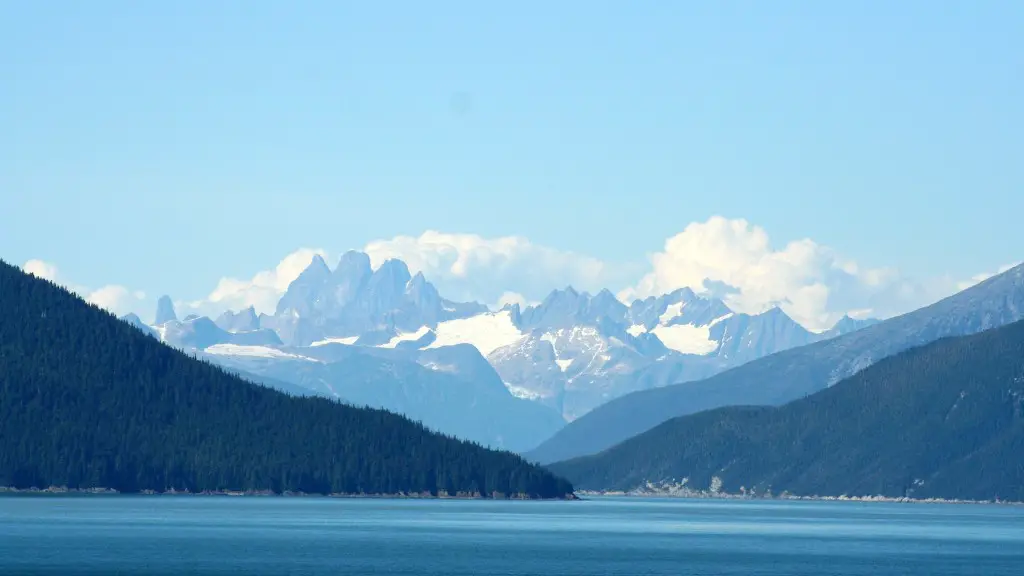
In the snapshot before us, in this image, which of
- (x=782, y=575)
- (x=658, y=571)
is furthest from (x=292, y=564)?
(x=782, y=575)

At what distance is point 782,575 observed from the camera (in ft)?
648

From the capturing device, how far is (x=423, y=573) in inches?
7564

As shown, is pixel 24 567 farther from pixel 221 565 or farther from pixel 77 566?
pixel 221 565

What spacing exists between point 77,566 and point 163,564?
9.93 metres

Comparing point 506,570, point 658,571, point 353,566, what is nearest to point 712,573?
point 658,571

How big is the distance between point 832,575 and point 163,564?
68454 millimetres

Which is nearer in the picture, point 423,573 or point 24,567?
point 24,567

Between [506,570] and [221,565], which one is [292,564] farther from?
[506,570]

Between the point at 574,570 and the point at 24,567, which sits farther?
the point at 574,570

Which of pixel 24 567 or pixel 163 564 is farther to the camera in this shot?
pixel 163 564

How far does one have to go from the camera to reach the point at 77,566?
184 m

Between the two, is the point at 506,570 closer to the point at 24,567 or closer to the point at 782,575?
the point at 782,575

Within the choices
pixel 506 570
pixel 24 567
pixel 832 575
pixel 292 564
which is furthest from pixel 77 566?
pixel 832 575

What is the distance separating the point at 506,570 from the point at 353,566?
1598cm
